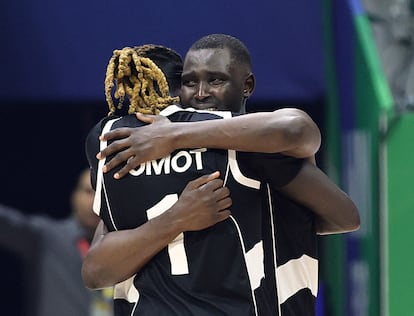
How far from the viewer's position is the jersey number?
10.4ft

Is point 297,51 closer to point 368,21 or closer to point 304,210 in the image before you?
point 368,21

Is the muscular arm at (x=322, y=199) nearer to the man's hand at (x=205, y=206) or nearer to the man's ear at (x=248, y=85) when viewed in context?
the man's hand at (x=205, y=206)

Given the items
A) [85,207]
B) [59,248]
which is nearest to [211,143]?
[85,207]

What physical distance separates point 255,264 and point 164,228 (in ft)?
0.90

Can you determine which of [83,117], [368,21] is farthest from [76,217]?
[368,21]

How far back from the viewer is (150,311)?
3201 millimetres

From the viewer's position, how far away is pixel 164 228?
3.17m

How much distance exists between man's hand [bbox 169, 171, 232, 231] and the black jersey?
26 millimetres

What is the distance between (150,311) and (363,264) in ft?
10.3

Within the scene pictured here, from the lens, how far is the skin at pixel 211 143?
3141mm

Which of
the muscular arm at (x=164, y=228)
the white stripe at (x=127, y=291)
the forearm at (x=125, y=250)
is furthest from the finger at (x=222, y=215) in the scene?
the white stripe at (x=127, y=291)

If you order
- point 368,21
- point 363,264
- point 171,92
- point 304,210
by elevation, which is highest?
point 368,21

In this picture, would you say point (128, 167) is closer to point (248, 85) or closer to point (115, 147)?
point (115, 147)

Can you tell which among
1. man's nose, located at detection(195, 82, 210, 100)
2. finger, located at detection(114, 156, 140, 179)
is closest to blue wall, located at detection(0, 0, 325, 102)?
man's nose, located at detection(195, 82, 210, 100)
